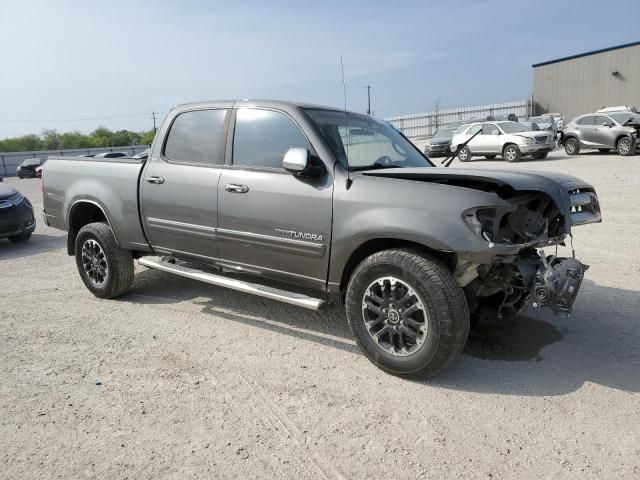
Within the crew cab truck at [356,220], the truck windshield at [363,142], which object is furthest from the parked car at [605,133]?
the crew cab truck at [356,220]

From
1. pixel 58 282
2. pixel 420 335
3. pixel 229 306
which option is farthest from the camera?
pixel 58 282

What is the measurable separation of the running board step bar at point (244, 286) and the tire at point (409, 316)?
13.2 inches

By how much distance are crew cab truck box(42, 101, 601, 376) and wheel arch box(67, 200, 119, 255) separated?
23.4 inches

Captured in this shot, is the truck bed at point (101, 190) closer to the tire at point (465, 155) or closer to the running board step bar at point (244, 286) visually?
the running board step bar at point (244, 286)

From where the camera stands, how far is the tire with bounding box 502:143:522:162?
18.3 m

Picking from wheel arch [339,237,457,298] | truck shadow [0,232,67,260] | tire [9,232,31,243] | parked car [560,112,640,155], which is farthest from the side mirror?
parked car [560,112,640,155]

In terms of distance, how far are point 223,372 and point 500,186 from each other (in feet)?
7.75

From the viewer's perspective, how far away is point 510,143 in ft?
60.6

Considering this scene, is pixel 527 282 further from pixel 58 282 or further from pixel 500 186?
pixel 58 282

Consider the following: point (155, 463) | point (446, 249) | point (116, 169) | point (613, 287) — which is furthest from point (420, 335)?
point (116, 169)

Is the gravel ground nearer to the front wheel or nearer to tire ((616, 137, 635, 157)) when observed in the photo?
the front wheel

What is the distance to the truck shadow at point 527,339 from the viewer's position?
3.37 meters

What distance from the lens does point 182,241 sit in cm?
456

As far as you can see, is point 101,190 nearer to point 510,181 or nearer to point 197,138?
point 197,138
